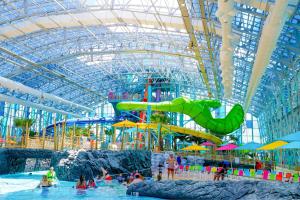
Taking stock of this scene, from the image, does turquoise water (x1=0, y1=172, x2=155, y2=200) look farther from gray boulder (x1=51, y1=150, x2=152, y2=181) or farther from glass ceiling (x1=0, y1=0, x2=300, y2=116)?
glass ceiling (x1=0, y1=0, x2=300, y2=116)

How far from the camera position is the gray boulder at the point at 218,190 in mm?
10055

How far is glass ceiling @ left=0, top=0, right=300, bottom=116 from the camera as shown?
784 inches

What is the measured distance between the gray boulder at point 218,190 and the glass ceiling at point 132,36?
559 cm

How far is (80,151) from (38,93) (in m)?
13.1

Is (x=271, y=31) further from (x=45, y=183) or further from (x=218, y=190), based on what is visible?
(x=45, y=183)

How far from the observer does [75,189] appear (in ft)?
50.3

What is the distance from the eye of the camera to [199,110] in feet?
88.7

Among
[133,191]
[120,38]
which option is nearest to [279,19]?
[133,191]

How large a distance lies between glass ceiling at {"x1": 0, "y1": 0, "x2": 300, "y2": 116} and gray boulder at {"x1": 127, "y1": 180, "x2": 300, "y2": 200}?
5587mm

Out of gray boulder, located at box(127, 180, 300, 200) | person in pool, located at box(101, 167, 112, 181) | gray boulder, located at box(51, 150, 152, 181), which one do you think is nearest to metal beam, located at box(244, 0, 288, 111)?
gray boulder, located at box(127, 180, 300, 200)

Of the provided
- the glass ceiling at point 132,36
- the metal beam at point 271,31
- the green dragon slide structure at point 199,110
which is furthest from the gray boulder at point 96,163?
the metal beam at point 271,31

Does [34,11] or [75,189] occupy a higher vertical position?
[34,11]

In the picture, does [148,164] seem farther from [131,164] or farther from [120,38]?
[120,38]

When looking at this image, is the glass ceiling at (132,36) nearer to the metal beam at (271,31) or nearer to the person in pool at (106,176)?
the metal beam at (271,31)
